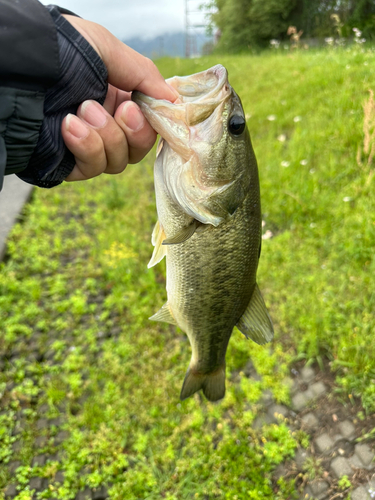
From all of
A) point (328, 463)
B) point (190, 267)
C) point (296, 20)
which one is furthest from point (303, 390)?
point (296, 20)

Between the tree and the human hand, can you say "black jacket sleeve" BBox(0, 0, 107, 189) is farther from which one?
the tree

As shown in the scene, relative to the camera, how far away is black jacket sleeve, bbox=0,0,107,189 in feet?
3.44

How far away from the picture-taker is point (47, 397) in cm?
280

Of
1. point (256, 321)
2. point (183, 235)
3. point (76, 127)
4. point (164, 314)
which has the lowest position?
point (164, 314)

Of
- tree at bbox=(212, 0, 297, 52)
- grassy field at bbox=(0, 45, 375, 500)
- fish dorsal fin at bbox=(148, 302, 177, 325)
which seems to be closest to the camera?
fish dorsal fin at bbox=(148, 302, 177, 325)

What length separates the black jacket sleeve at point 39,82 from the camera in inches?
41.3

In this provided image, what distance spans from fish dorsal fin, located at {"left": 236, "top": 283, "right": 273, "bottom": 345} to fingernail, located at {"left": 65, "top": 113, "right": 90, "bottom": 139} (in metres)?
1.07

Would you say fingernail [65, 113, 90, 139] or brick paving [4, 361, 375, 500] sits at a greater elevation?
fingernail [65, 113, 90, 139]

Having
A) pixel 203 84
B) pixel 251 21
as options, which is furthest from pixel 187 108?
pixel 251 21

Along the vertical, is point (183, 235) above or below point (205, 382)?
above

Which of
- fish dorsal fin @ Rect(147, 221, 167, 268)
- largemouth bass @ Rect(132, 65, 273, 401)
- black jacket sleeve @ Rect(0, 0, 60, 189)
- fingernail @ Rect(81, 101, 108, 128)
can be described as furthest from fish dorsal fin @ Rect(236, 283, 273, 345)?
black jacket sleeve @ Rect(0, 0, 60, 189)

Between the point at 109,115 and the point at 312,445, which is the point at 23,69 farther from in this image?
the point at 312,445

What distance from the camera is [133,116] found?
1404mm

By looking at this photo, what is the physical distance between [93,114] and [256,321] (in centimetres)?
122
